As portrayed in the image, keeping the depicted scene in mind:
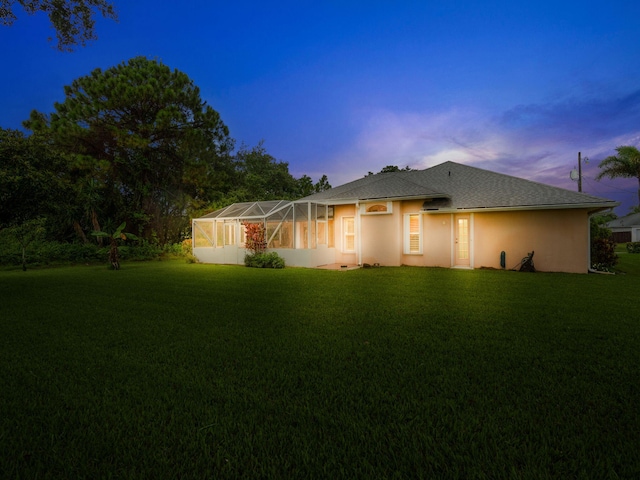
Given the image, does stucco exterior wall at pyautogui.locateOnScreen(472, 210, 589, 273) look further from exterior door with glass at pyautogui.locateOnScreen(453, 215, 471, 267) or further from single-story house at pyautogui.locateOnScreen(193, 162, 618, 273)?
exterior door with glass at pyautogui.locateOnScreen(453, 215, 471, 267)

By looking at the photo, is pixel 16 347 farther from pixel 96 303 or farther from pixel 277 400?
pixel 277 400

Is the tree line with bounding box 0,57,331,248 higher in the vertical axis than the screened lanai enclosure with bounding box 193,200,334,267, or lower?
higher

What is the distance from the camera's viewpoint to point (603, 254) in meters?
13.5

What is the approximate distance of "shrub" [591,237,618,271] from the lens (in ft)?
43.9

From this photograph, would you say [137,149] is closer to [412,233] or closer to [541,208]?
[412,233]

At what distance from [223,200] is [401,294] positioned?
1722 cm

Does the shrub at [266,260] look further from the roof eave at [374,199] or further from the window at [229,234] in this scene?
the roof eave at [374,199]

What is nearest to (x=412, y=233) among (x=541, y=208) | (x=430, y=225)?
(x=430, y=225)

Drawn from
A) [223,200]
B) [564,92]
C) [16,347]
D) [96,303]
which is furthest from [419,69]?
[16,347]

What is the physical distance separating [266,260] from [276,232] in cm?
157

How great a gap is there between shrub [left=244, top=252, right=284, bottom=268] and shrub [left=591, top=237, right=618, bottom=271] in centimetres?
1322

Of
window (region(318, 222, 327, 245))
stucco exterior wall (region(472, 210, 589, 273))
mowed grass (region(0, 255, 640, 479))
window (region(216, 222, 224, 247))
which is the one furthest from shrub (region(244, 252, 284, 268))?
stucco exterior wall (region(472, 210, 589, 273))

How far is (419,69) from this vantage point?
19.3 meters

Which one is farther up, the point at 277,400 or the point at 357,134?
the point at 357,134
